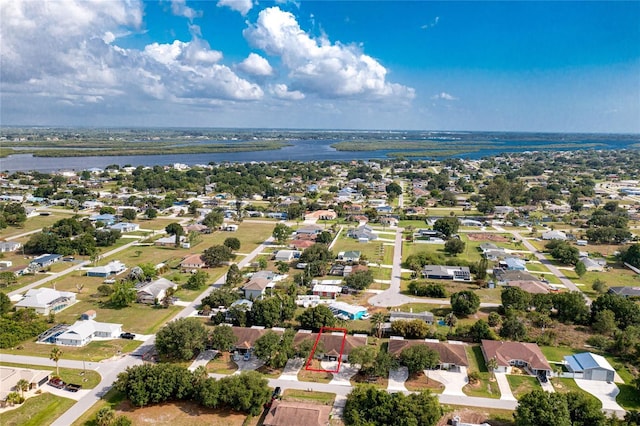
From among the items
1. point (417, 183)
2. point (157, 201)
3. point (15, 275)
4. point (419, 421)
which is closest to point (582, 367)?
point (419, 421)

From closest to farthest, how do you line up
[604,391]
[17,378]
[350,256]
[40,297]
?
[17,378] < [604,391] < [40,297] < [350,256]

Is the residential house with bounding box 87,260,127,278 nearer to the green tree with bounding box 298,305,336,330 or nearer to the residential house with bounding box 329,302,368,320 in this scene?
the residential house with bounding box 329,302,368,320

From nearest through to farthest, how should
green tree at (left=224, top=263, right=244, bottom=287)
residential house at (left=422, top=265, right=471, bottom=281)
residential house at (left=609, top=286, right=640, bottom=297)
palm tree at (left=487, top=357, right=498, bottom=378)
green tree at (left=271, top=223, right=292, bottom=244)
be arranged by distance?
→ palm tree at (left=487, top=357, right=498, bottom=378) < residential house at (left=609, top=286, right=640, bottom=297) < green tree at (left=224, top=263, right=244, bottom=287) < residential house at (left=422, top=265, right=471, bottom=281) < green tree at (left=271, top=223, right=292, bottom=244)

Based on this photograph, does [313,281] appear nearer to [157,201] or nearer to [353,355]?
[353,355]

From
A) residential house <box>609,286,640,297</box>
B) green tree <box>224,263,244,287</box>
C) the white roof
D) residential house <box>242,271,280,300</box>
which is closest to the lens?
the white roof

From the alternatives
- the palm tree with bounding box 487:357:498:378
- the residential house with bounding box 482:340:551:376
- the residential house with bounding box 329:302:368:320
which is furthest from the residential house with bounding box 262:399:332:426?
the residential house with bounding box 329:302:368:320

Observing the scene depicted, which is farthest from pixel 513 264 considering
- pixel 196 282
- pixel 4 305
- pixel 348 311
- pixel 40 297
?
pixel 4 305

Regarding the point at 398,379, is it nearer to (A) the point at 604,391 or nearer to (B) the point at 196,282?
(A) the point at 604,391
